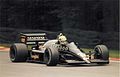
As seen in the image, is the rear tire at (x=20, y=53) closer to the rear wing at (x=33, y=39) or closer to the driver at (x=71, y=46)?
the driver at (x=71, y=46)

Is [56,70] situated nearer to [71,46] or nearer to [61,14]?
[71,46]

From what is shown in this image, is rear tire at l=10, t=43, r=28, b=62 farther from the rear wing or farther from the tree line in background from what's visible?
the tree line in background

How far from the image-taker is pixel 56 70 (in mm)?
15234

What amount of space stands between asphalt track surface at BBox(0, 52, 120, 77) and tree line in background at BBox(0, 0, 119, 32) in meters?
14.5

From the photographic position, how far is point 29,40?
62.4ft

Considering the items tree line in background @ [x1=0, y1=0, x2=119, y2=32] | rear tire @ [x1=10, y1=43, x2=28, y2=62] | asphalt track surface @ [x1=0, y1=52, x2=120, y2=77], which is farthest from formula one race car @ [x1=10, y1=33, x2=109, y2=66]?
tree line in background @ [x1=0, y1=0, x2=119, y2=32]

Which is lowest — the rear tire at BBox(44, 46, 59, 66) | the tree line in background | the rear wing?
the rear tire at BBox(44, 46, 59, 66)

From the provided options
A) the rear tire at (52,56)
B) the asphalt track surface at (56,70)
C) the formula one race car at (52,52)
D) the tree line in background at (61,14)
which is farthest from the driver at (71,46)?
the tree line in background at (61,14)

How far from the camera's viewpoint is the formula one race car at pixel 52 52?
1653cm

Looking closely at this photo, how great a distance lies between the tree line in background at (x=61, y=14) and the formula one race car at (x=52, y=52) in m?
12.7

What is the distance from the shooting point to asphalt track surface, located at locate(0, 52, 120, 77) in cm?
1398

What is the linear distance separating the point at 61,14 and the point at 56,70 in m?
21.9

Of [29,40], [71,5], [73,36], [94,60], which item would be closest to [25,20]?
[71,5]

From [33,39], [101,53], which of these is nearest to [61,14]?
[33,39]
